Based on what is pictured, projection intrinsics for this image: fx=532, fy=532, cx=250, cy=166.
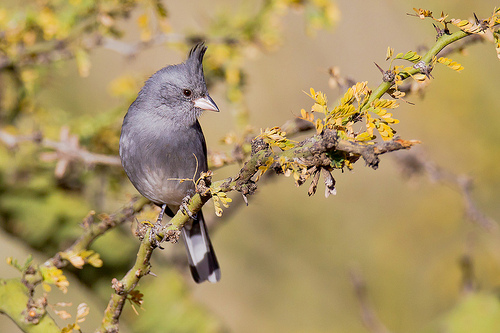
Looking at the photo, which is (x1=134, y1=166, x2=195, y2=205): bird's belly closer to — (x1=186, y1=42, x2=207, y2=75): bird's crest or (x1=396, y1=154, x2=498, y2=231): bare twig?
(x1=186, y1=42, x2=207, y2=75): bird's crest

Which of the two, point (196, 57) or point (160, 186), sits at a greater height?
point (196, 57)

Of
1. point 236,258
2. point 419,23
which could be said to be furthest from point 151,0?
point 419,23

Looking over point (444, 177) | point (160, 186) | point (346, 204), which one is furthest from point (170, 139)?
point (346, 204)

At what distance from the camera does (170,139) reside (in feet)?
9.48

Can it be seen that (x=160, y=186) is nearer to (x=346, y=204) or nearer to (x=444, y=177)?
(x=444, y=177)

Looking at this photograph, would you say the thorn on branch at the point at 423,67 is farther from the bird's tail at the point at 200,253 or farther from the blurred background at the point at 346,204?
the blurred background at the point at 346,204

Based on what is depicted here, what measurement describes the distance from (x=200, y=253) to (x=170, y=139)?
2.83 ft

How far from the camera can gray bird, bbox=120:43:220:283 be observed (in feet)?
9.38

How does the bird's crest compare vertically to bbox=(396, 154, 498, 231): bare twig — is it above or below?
above

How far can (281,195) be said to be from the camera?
669 cm

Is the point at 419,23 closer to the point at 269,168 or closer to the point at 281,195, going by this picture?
the point at 281,195

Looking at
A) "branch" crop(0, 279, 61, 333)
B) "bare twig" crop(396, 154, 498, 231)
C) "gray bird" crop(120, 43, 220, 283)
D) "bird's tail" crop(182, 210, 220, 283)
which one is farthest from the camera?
"bird's tail" crop(182, 210, 220, 283)

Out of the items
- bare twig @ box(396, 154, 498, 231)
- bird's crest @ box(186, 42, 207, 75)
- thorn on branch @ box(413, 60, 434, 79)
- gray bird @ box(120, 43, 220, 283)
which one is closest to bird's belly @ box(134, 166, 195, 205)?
gray bird @ box(120, 43, 220, 283)

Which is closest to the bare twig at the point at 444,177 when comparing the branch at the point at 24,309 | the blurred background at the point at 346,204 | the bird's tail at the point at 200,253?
the bird's tail at the point at 200,253
